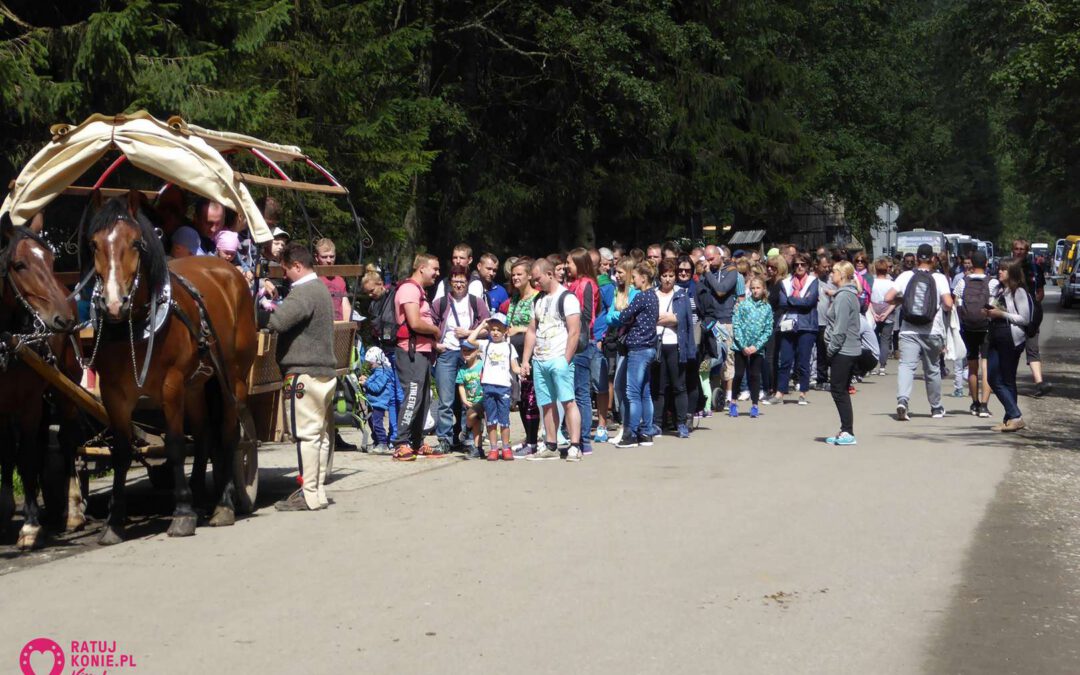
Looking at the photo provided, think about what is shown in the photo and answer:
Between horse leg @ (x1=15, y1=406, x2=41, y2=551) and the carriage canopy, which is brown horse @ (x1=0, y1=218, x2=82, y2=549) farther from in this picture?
the carriage canopy

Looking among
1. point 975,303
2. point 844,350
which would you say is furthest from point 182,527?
point 975,303

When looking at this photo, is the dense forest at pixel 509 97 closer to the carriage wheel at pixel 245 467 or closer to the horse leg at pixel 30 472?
the carriage wheel at pixel 245 467

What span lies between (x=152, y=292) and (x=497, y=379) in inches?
190

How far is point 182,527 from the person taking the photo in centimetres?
984

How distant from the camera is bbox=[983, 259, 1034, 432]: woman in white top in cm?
1631

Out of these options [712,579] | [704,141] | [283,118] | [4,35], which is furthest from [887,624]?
[704,141]

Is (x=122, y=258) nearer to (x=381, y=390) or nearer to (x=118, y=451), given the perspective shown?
(x=118, y=451)

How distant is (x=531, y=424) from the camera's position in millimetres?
14820

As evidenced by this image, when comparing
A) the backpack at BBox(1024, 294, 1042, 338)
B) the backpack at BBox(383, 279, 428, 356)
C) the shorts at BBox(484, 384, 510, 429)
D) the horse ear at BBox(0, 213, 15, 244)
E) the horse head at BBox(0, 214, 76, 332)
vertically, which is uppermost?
the horse ear at BBox(0, 213, 15, 244)

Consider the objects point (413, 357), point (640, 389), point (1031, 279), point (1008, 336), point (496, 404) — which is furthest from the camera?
point (1031, 279)

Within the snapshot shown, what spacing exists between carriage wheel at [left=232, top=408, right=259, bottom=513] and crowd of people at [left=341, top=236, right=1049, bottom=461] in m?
3.00

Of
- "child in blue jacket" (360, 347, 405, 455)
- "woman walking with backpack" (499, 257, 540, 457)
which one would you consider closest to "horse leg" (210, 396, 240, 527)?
"child in blue jacket" (360, 347, 405, 455)

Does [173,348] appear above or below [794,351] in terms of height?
above

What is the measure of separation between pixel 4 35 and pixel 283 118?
5.28 meters
